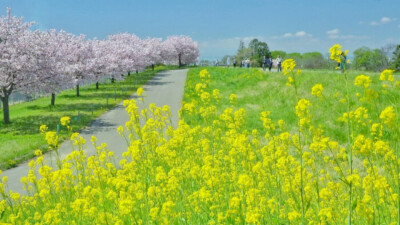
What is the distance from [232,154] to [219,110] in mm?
15071

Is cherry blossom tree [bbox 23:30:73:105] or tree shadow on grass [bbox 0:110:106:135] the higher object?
cherry blossom tree [bbox 23:30:73:105]

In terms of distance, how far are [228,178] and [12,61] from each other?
24.2 m

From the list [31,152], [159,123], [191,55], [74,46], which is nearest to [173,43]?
[191,55]

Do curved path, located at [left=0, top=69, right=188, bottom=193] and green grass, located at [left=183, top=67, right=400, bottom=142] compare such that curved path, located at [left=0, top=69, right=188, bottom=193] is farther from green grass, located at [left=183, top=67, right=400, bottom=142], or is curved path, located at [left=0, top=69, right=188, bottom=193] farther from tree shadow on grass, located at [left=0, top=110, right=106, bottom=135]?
green grass, located at [left=183, top=67, right=400, bottom=142]

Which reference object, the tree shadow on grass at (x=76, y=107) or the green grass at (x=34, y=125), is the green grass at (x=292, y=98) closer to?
the green grass at (x=34, y=125)

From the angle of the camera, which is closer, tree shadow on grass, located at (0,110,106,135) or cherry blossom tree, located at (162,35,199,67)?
tree shadow on grass, located at (0,110,106,135)

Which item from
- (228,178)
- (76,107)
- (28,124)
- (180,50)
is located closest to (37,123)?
(28,124)

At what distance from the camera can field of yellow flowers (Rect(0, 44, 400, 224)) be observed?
4414 mm

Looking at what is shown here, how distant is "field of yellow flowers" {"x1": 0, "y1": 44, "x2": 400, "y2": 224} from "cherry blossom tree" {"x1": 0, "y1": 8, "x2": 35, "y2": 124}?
63.2 ft

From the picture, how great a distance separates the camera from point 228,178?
304 inches

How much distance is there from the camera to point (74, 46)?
4406 centimetres

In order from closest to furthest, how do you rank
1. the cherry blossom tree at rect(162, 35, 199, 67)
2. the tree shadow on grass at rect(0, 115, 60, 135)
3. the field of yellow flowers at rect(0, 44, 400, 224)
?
1. the field of yellow flowers at rect(0, 44, 400, 224)
2. the tree shadow on grass at rect(0, 115, 60, 135)
3. the cherry blossom tree at rect(162, 35, 199, 67)

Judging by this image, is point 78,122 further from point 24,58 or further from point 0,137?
point 24,58

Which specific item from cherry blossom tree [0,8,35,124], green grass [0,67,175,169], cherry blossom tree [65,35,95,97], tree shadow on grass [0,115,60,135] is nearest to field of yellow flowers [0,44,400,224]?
green grass [0,67,175,169]
